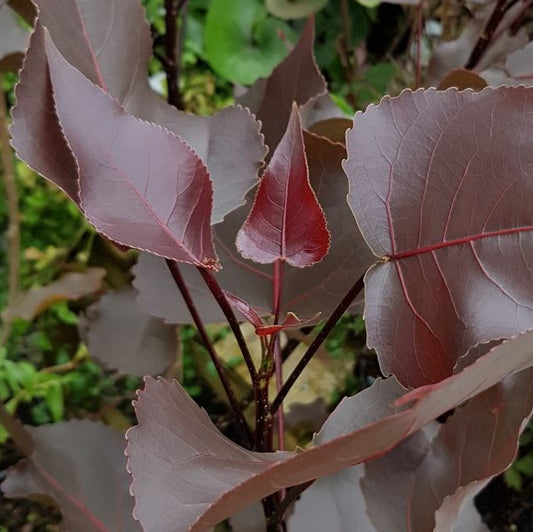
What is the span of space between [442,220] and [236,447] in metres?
0.15

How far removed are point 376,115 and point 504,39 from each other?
39 cm

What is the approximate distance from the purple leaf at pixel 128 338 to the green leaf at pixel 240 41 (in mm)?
724

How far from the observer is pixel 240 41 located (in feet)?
4.14

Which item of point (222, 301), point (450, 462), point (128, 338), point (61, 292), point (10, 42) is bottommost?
point (450, 462)

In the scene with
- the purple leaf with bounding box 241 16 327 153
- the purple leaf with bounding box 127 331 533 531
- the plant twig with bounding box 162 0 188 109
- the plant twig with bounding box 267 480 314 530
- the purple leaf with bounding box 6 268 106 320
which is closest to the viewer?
the purple leaf with bounding box 127 331 533 531

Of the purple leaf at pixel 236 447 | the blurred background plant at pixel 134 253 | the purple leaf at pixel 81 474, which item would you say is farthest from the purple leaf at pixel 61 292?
the purple leaf at pixel 236 447

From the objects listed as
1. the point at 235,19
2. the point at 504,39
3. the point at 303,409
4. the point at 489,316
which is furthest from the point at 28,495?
the point at 235,19

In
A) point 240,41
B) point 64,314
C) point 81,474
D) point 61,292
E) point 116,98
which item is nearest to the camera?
point 116,98

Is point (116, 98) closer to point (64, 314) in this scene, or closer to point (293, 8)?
point (64, 314)

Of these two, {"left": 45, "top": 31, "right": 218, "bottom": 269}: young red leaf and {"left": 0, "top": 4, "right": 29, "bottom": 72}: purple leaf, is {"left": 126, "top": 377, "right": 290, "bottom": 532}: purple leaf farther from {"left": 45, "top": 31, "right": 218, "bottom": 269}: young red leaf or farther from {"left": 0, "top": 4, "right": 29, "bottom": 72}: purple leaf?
{"left": 0, "top": 4, "right": 29, "bottom": 72}: purple leaf

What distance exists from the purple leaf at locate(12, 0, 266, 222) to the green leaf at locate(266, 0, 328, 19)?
0.76 metres

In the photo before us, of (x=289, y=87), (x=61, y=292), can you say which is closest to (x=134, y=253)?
(x=61, y=292)

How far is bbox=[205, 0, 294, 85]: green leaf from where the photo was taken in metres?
1.24

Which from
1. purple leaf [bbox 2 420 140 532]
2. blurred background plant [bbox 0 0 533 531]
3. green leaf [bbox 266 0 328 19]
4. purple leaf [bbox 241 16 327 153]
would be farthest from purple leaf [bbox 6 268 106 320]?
green leaf [bbox 266 0 328 19]
